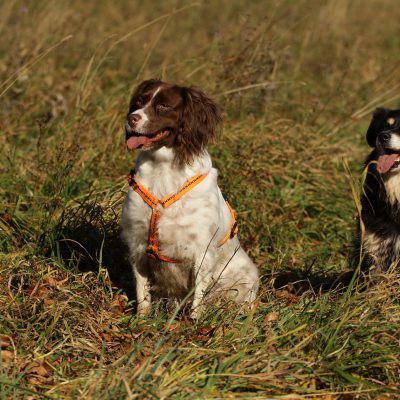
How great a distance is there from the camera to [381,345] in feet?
11.0

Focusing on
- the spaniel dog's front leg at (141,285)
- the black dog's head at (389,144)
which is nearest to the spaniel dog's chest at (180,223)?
the spaniel dog's front leg at (141,285)

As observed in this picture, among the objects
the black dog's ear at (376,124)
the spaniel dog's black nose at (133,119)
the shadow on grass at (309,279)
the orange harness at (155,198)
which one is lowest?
the shadow on grass at (309,279)

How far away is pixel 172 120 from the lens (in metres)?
4.12

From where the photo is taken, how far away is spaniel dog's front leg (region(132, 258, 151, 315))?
14.2 feet

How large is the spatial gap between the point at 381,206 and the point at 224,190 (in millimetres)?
1459

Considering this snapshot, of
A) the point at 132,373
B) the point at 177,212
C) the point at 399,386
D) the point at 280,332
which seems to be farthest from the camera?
the point at 177,212

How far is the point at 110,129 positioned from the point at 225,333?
2.78m

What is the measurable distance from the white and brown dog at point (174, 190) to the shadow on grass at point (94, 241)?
47cm

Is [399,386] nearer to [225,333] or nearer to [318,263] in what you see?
[225,333]

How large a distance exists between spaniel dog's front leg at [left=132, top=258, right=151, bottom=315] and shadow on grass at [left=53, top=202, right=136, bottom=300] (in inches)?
9.9

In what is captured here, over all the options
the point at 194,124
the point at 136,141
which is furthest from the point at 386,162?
the point at 136,141

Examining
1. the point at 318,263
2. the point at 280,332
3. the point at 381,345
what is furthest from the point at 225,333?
the point at 318,263

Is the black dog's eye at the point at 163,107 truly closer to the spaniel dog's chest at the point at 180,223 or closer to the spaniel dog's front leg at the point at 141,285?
the spaniel dog's chest at the point at 180,223

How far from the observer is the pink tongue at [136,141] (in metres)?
4.00
